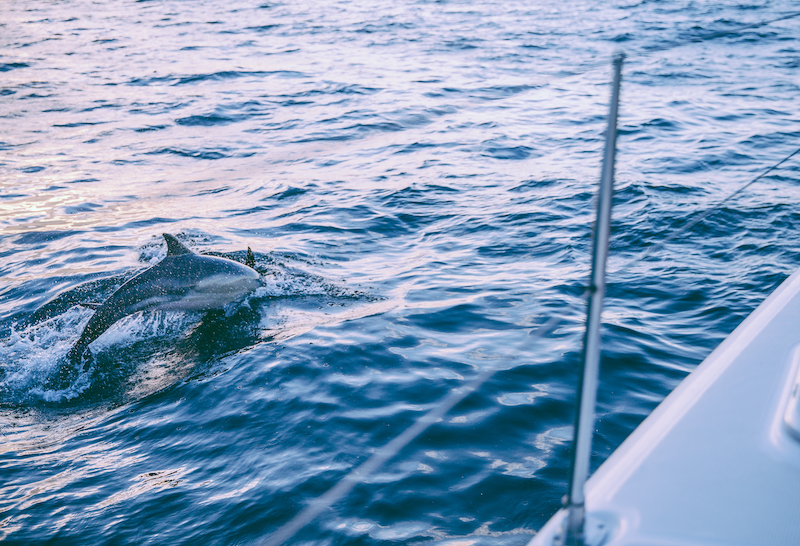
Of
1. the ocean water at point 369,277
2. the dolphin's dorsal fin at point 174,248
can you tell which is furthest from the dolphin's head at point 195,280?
the ocean water at point 369,277

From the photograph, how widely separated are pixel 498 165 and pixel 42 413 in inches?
297

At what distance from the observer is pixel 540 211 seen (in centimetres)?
848

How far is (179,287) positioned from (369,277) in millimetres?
1953

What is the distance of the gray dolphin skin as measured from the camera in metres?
6.00

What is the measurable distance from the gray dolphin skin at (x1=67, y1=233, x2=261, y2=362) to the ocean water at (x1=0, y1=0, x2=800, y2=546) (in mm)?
256

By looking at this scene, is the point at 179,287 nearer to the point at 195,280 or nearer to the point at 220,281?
the point at 195,280

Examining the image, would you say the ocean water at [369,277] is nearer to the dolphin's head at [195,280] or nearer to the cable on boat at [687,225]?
the cable on boat at [687,225]

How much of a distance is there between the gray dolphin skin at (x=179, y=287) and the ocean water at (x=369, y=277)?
256 mm

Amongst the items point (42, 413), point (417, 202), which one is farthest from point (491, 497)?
point (417, 202)

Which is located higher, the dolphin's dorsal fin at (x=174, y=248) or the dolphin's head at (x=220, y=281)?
the dolphin's dorsal fin at (x=174, y=248)

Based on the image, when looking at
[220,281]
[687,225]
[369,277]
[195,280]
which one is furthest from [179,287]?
[687,225]

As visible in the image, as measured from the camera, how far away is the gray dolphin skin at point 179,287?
6.00 meters

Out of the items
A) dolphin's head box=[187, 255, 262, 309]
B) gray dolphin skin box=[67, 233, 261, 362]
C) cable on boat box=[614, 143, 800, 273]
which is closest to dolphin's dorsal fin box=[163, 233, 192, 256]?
gray dolphin skin box=[67, 233, 261, 362]

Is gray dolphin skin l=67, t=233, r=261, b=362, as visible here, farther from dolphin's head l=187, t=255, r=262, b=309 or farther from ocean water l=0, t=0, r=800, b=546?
ocean water l=0, t=0, r=800, b=546
